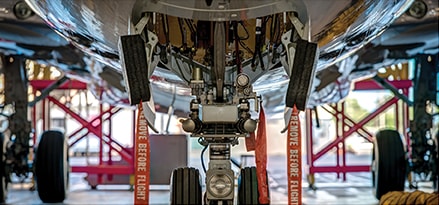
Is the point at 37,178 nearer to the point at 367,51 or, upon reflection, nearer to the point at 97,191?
the point at 97,191

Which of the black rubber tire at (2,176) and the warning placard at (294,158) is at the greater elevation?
the warning placard at (294,158)

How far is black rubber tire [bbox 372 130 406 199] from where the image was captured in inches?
208

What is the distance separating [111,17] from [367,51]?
3516 millimetres

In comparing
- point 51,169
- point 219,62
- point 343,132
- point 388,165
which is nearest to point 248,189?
point 219,62

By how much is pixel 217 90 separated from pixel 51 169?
3.74 m

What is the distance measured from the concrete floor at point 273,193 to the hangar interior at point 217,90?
0.08ft

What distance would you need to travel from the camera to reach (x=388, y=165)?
532 cm

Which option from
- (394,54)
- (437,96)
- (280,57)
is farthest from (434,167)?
(280,57)

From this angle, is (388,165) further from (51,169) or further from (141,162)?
(141,162)

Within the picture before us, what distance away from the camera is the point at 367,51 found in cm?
499

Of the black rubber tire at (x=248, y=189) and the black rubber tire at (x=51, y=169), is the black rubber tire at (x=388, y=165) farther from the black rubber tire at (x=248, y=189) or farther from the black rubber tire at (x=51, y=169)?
the black rubber tire at (x=248, y=189)

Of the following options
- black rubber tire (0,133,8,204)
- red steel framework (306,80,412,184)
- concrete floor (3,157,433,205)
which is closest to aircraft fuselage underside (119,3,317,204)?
black rubber tire (0,133,8,204)

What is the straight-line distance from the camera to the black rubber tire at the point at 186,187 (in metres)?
2.12

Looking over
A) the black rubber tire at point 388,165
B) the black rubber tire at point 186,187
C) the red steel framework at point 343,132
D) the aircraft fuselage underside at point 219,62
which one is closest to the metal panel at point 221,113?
the aircraft fuselage underside at point 219,62
